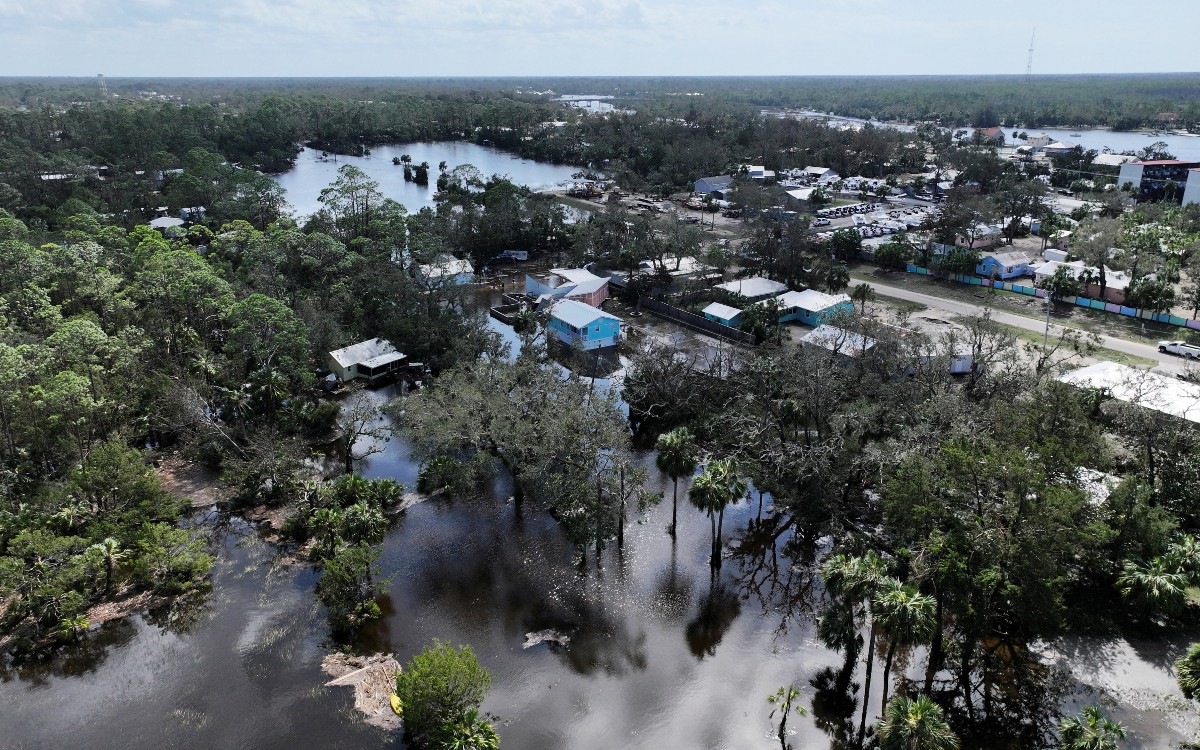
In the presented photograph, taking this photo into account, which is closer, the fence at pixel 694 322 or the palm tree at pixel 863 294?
the fence at pixel 694 322

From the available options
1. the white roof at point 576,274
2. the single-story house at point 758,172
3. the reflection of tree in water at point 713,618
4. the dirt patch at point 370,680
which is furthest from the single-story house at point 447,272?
the single-story house at point 758,172

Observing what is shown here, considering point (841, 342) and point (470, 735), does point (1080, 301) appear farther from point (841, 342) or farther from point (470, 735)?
point (470, 735)

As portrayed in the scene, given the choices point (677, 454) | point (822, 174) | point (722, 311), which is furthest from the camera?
point (822, 174)

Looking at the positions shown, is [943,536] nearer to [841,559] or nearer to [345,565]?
[841,559]

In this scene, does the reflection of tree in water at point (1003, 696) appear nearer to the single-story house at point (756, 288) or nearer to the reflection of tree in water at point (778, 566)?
the reflection of tree in water at point (778, 566)

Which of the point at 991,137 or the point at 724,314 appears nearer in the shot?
the point at 724,314

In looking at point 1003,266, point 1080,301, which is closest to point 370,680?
point 1080,301

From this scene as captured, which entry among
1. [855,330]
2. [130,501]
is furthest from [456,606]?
[855,330]
